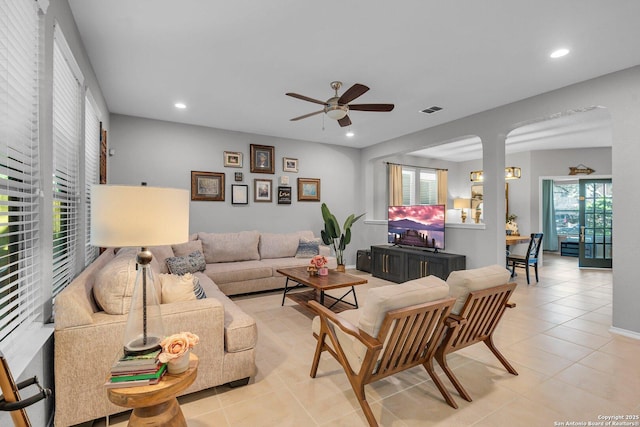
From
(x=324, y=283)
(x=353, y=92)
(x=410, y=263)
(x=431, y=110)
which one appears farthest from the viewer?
(x=410, y=263)

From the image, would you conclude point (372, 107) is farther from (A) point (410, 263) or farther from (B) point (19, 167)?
(A) point (410, 263)

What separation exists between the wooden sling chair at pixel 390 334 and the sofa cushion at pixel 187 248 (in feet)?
10.2

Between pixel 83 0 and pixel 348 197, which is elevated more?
pixel 83 0

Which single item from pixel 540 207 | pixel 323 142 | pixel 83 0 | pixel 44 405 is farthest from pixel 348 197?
pixel 44 405

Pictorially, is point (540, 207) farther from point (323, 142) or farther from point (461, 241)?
point (323, 142)

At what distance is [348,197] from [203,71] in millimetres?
4181

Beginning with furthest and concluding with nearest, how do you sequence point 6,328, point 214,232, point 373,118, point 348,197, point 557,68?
point 348,197 < point 214,232 < point 373,118 < point 557,68 < point 6,328

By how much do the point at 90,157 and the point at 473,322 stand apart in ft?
12.6

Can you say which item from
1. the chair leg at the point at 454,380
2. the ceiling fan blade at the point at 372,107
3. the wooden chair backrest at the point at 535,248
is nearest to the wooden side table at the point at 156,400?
the chair leg at the point at 454,380

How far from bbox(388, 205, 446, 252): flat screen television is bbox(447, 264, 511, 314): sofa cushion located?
2980mm

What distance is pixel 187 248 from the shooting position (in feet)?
15.2

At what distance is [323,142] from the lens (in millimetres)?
6426

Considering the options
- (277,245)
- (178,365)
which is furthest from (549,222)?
(178,365)

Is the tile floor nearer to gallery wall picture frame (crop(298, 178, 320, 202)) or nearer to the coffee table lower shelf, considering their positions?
the coffee table lower shelf
